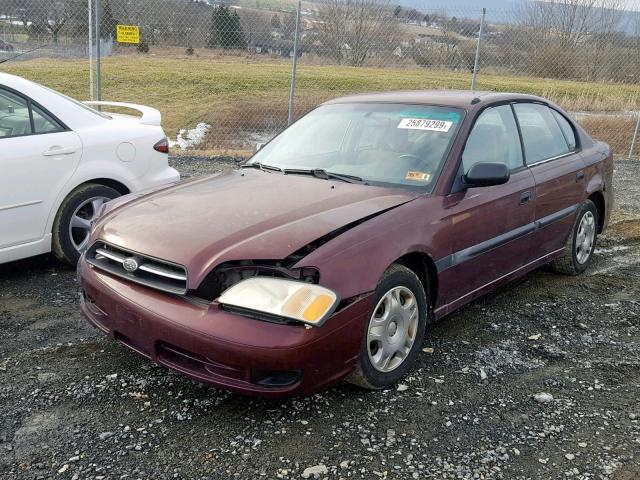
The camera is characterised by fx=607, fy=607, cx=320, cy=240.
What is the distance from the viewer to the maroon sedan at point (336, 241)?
8.98 feet

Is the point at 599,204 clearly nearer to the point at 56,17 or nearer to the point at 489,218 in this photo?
the point at 489,218

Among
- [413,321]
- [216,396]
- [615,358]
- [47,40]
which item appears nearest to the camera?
[216,396]

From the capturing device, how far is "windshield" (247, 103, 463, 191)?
12.4 feet

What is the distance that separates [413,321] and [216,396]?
113 cm

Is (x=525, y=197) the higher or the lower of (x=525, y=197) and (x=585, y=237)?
the higher

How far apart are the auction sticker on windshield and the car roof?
19 centimetres

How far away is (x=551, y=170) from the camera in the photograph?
459cm

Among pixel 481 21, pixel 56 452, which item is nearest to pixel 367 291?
pixel 56 452

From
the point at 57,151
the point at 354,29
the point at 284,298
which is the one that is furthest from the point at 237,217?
the point at 354,29

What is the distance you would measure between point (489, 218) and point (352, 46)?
9.59 metres

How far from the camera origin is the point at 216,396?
313 centimetres

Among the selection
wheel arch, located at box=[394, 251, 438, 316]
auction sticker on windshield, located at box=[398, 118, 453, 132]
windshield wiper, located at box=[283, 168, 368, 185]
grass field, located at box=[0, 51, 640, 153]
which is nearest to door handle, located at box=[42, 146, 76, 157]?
windshield wiper, located at box=[283, 168, 368, 185]

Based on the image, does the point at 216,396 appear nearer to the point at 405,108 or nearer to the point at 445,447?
the point at 445,447

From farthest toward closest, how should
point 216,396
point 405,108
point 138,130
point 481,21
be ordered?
point 481,21 < point 138,130 < point 405,108 < point 216,396
